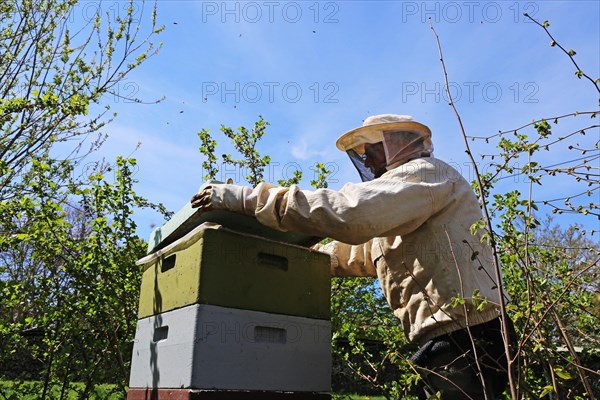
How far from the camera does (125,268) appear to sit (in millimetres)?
3740

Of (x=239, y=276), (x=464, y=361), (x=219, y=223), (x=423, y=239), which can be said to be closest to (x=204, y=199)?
(x=219, y=223)

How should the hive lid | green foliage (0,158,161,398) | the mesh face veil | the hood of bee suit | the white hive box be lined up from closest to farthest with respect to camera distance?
the white hive box
the hive lid
the hood of bee suit
the mesh face veil
green foliage (0,158,161,398)

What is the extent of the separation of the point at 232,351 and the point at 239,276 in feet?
1.05

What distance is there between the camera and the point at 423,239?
2291 millimetres

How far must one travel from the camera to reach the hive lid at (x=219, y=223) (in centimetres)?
228

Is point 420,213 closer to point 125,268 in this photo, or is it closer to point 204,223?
point 204,223

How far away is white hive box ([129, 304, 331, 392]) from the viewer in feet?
6.71

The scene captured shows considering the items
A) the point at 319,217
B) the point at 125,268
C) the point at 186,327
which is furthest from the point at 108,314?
the point at 319,217

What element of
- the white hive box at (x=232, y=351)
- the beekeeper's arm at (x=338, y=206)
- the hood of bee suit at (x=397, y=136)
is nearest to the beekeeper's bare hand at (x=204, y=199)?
the beekeeper's arm at (x=338, y=206)

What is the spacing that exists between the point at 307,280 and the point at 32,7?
4.67 m

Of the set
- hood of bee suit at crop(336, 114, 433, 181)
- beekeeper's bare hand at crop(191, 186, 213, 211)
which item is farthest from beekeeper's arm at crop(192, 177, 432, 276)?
hood of bee suit at crop(336, 114, 433, 181)

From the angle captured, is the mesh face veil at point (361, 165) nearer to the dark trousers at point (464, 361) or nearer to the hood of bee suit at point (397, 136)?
the hood of bee suit at point (397, 136)

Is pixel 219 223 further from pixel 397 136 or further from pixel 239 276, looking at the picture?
pixel 397 136

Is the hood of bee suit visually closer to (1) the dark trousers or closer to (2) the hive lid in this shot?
(2) the hive lid
